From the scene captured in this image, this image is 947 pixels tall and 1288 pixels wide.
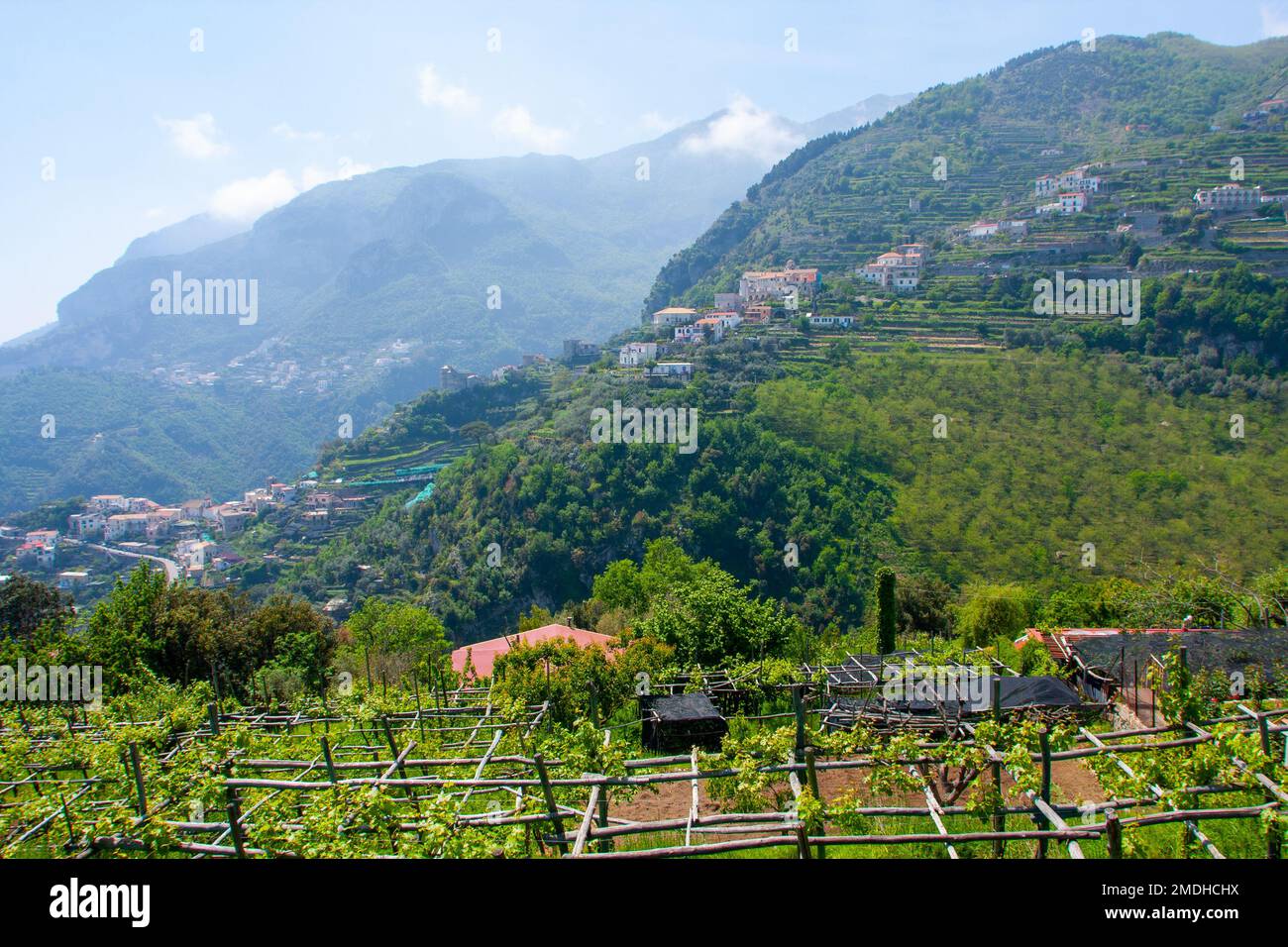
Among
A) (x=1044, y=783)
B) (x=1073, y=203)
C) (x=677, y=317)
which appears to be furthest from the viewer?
Answer: (x=677, y=317)

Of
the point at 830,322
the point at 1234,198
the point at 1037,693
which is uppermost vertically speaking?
the point at 1234,198

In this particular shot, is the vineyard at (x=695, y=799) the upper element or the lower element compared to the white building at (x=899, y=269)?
lower

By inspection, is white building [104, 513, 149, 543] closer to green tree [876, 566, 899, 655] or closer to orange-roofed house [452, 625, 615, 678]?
orange-roofed house [452, 625, 615, 678]

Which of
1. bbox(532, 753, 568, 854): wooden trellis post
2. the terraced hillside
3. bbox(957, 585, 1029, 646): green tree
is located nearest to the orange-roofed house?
bbox(957, 585, 1029, 646): green tree

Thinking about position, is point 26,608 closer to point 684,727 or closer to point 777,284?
point 684,727

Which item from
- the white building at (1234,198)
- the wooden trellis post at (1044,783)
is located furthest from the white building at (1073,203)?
the wooden trellis post at (1044,783)

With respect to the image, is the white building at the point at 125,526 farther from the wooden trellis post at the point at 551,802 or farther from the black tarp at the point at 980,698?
the wooden trellis post at the point at 551,802

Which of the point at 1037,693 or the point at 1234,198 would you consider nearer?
the point at 1037,693

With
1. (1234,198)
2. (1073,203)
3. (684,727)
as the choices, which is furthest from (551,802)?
(1073,203)

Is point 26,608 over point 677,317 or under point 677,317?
under

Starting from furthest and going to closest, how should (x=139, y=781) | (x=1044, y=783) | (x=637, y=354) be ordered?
(x=637, y=354), (x=139, y=781), (x=1044, y=783)
